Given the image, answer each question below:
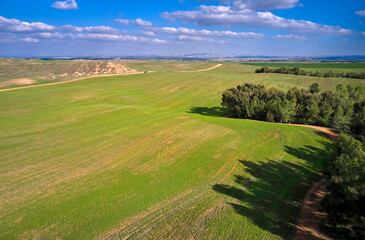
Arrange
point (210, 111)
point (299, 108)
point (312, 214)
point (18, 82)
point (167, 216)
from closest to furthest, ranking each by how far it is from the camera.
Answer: point (167, 216) → point (312, 214) → point (299, 108) → point (210, 111) → point (18, 82)

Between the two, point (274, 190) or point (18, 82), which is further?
point (18, 82)

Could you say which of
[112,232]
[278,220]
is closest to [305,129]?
[278,220]

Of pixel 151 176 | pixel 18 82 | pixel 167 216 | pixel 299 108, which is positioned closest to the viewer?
pixel 167 216

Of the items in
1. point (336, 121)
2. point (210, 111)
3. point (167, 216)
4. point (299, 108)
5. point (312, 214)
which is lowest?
point (312, 214)

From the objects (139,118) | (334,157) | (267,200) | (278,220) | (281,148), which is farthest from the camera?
(139,118)

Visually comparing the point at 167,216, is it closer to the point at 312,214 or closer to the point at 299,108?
the point at 312,214

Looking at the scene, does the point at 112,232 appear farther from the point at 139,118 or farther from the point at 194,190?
the point at 139,118

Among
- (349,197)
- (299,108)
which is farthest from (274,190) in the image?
(299,108)

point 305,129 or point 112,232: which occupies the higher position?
point 305,129

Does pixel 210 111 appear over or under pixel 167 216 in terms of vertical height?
over
